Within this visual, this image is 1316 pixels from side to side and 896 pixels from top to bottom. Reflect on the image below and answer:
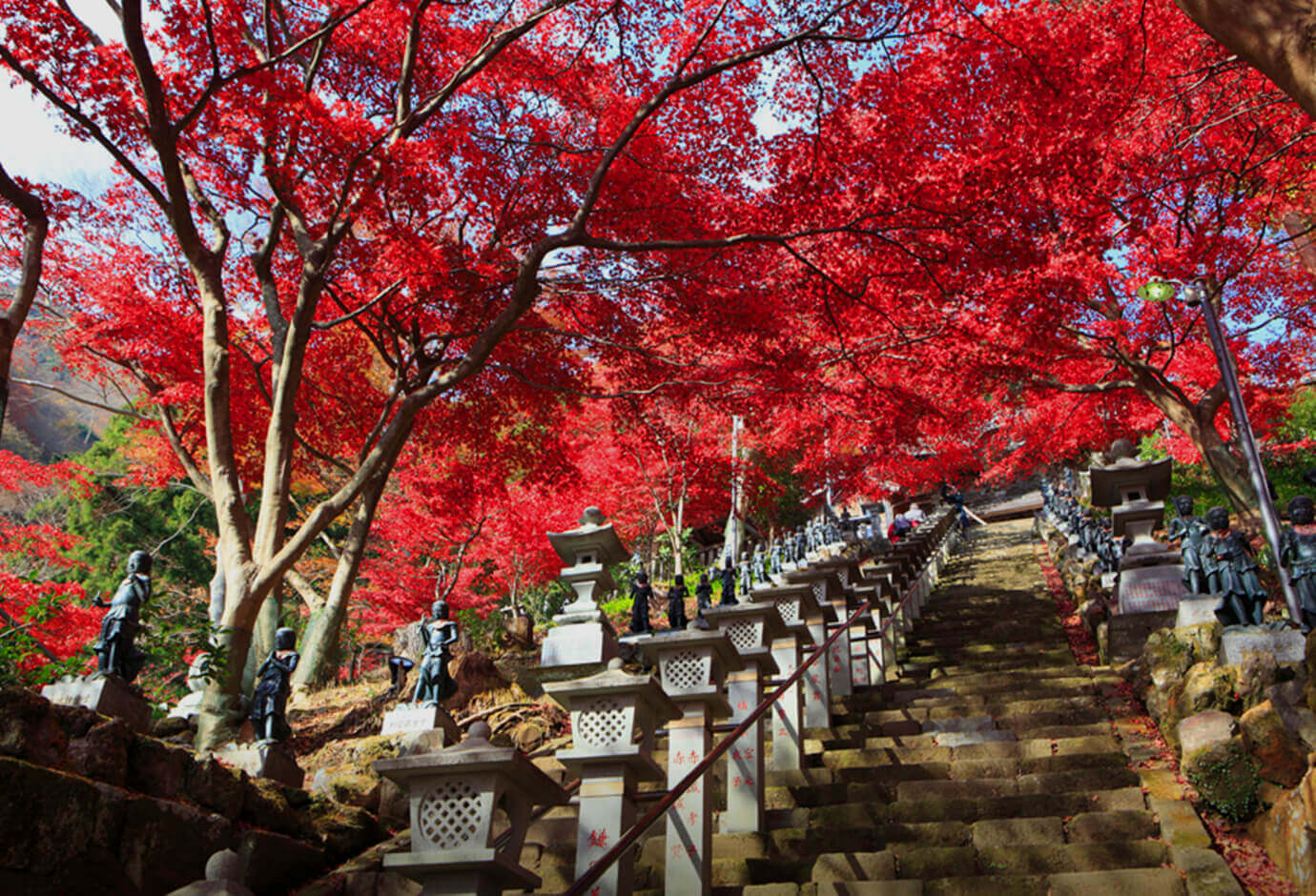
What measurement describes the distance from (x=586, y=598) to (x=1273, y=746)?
24.7 feet

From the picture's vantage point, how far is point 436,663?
335 inches

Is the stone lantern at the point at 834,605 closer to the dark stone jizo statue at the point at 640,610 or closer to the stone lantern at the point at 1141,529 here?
the dark stone jizo statue at the point at 640,610

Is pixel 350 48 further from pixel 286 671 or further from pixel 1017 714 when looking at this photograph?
pixel 1017 714

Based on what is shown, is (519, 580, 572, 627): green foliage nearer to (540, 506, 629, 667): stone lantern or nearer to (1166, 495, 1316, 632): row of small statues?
(540, 506, 629, 667): stone lantern

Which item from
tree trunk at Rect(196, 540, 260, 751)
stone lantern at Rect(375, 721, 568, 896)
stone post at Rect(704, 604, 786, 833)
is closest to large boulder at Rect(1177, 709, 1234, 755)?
stone post at Rect(704, 604, 786, 833)

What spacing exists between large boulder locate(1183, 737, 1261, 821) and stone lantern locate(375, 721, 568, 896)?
509 cm

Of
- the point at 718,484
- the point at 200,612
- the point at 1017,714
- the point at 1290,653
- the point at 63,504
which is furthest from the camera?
the point at 63,504

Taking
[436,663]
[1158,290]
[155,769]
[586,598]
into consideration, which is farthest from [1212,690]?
[155,769]

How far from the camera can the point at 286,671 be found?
24.8 feet

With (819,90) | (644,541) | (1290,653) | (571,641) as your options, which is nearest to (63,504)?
(644,541)

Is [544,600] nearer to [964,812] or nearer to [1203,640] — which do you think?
[1203,640]

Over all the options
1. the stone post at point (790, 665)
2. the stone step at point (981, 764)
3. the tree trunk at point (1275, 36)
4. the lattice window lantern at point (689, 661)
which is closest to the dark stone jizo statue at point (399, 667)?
the stone post at point (790, 665)

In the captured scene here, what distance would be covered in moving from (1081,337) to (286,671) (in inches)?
453

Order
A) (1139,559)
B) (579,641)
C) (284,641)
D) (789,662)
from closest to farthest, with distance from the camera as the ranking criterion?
(284,641) → (789,662) → (1139,559) → (579,641)
